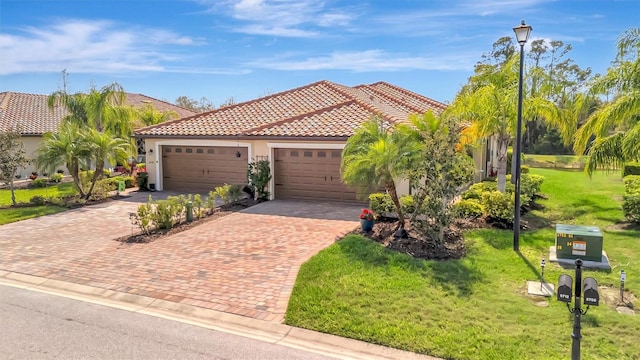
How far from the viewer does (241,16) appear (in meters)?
15.1

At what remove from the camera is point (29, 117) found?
28609mm

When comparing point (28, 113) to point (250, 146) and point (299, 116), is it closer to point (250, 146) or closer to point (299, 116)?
point (250, 146)

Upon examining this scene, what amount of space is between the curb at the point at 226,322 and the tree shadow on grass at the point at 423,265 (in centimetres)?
212

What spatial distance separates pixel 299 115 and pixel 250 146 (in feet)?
8.44

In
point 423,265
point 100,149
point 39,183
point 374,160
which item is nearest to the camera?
point 423,265

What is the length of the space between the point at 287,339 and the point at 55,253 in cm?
716

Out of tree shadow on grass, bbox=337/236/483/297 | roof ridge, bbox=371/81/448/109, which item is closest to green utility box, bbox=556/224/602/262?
tree shadow on grass, bbox=337/236/483/297

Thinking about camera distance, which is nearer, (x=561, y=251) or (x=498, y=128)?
(x=561, y=251)

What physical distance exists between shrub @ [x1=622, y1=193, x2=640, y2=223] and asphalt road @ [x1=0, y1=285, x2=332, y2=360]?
1002 centimetres

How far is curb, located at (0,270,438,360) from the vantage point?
5.68m

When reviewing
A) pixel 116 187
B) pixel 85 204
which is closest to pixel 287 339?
pixel 85 204

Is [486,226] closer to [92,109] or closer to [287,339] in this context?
[287,339]

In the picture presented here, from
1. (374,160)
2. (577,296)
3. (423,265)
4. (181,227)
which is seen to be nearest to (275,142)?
(181,227)

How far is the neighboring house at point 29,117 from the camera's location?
86.0ft
